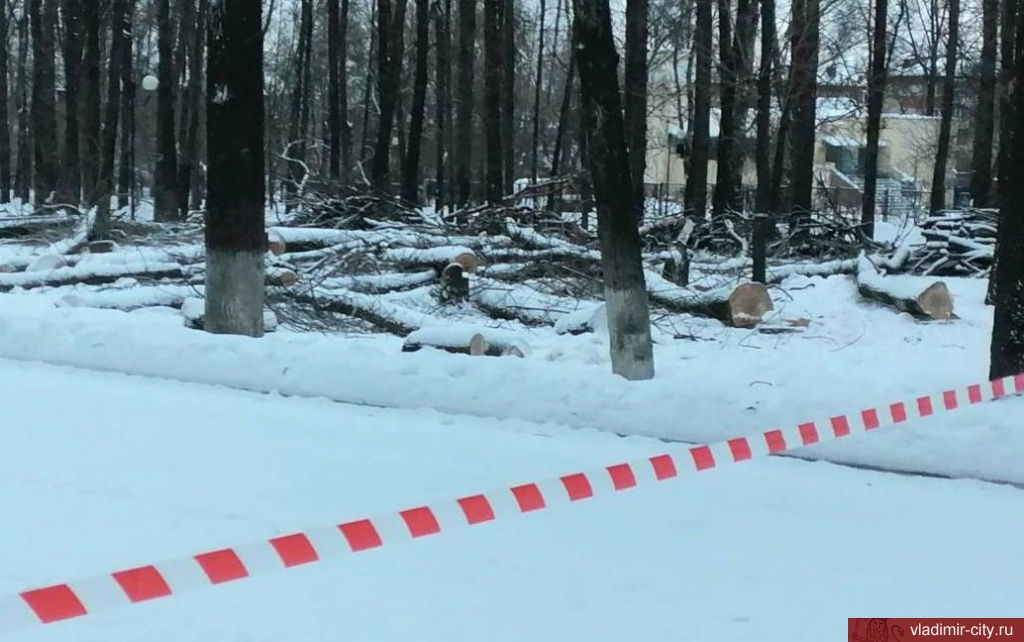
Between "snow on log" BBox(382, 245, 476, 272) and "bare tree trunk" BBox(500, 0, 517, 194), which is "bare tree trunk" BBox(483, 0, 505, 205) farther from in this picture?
"snow on log" BBox(382, 245, 476, 272)

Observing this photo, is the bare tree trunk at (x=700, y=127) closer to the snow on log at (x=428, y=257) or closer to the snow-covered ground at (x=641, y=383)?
the snow on log at (x=428, y=257)

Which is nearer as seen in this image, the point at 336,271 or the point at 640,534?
the point at 640,534

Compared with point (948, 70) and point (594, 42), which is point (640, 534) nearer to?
point (594, 42)

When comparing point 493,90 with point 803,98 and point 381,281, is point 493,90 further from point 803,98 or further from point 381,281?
point 381,281

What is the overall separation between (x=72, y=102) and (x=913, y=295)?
80.9ft

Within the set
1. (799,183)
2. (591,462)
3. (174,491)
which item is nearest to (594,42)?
(591,462)

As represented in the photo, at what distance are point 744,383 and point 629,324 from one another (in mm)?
1090

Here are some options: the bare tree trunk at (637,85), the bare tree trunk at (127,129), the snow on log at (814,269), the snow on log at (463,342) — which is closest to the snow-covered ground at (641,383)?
the snow on log at (463,342)

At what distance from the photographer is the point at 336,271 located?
14.5 m

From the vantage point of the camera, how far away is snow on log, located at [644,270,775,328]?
1323 cm

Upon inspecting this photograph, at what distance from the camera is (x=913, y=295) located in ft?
44.6

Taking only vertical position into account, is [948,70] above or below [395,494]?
above

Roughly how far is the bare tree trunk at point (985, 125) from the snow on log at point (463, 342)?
59.1 ft

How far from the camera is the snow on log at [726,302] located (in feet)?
43.4
